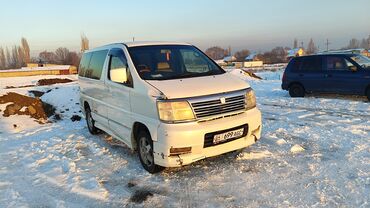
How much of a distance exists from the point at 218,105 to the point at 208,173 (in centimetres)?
105

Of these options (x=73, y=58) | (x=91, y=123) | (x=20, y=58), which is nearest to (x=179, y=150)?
(x=91, y=123)

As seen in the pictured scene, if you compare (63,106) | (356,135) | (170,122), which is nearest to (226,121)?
(170,122)

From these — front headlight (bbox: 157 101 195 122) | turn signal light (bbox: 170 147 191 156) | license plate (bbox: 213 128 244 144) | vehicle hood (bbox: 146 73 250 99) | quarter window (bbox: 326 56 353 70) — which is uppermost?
quarter window (bbox: 326 56 353 70)

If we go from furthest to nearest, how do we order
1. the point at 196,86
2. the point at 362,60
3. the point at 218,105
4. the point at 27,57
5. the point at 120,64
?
the point at 27,57 → the point at 362,60 → the point at 120,64 → the point at 196,86 → the point at 218,105

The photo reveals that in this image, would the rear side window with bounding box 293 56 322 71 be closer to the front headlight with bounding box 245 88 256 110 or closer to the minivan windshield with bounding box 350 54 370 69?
the minivan windshield with bounding box 350 54 370 69

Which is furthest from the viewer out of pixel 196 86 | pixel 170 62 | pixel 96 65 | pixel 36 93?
pixel 36 93

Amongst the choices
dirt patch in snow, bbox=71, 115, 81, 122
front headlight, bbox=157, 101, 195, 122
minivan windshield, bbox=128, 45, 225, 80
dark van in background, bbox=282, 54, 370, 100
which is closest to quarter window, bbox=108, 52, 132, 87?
minivan windshield, bbox=128, 45, 225, 80

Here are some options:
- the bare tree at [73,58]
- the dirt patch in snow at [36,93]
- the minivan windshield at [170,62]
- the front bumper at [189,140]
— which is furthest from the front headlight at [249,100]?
the bare tree at [73,58]

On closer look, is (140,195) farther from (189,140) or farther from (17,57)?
(17,57)

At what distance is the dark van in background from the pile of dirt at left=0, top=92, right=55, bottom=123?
29.8 feet

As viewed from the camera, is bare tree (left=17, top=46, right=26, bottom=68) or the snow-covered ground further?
bare tree (left=17, top=46, right=26, bottom=68)

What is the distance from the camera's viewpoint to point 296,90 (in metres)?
12.9

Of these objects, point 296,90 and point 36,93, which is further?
point 36,93

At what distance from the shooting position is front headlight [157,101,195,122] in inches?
175
